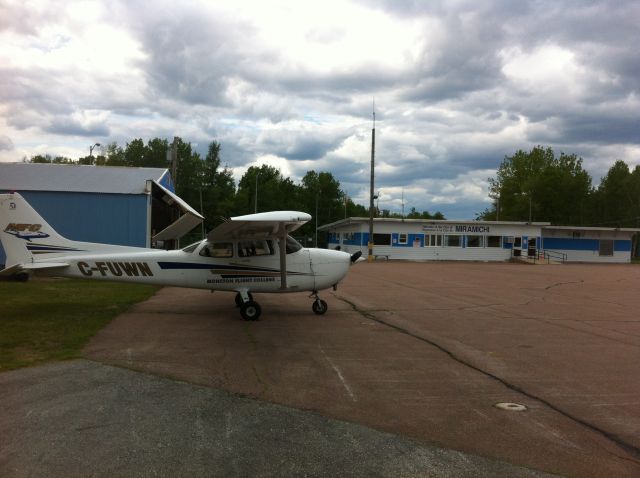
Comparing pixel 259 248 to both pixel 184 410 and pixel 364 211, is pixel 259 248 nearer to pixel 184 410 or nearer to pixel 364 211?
pixel 184 410

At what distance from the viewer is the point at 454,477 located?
13.0 feet

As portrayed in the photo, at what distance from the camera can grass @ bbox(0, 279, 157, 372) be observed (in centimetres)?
778

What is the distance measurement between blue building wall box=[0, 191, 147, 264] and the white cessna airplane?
35.8ft

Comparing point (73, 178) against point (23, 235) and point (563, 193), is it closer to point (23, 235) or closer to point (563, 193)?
point (23, 235)

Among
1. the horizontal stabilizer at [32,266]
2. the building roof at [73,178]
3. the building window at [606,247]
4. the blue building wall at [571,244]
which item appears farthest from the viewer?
the building window at [606,247]

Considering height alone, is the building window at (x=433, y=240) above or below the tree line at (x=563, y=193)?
below

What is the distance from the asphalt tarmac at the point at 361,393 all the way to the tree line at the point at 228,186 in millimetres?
54045

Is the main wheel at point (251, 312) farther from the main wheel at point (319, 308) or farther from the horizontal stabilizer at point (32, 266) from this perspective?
the horizontal stabilizer at point (32, 266)

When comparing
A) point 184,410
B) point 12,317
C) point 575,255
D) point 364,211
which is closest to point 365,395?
point 184,410

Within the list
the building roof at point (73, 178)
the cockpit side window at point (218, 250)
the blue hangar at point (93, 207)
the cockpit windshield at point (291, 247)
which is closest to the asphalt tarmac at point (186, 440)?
the cockpit side window at point (218, 250)

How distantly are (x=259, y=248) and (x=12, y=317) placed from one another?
5.33 metres

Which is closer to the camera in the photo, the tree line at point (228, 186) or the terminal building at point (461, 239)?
the terminal building at point (461, 239)

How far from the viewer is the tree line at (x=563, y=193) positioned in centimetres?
8325

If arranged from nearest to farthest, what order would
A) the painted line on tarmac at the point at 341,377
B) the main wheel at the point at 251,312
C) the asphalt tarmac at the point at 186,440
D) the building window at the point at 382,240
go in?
the asphalt tarmac at the point at 186,440
the painted line on tarmac at the point at 341,377
the main wheel at the point at 251,312
the building window at the point at 382,240
